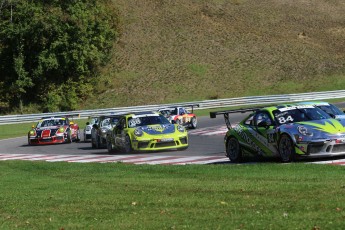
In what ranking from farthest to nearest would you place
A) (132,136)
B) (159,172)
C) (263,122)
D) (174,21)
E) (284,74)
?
(174,21) → (284,74) → (132,136) → (263,122) → (159,172)

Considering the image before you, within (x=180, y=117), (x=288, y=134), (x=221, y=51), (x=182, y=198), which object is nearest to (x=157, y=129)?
(x=288, y=134)

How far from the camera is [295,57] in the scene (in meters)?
71.8

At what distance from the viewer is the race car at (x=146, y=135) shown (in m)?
24.8

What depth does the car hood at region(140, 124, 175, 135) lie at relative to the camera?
25141 mm

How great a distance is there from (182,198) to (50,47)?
166 ft

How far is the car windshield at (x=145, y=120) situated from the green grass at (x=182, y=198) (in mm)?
8468

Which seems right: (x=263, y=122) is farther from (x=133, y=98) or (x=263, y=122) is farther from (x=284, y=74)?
(x=284, y=74)

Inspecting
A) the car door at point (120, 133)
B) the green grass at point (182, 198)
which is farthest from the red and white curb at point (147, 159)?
the green grass at point (182, 198)

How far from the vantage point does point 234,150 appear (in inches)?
765

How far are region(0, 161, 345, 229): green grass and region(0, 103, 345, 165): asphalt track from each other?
10.0 feet

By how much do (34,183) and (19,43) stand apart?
47380 mm

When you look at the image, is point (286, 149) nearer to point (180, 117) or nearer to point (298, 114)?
point (298, 114)

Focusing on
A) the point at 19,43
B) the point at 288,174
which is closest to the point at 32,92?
the point at 19,43

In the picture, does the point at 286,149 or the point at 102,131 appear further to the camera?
the point at 102,131
